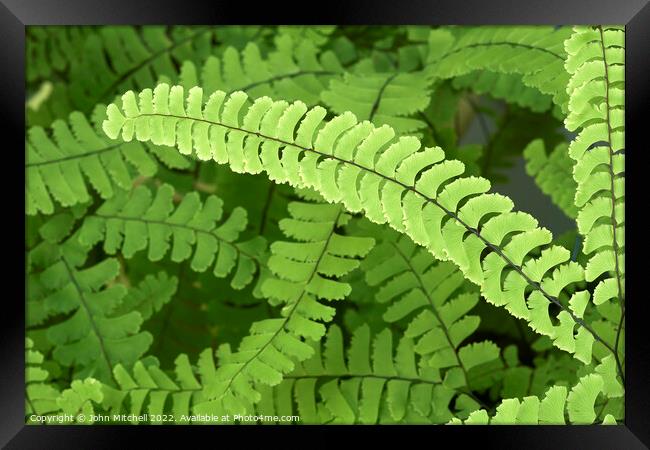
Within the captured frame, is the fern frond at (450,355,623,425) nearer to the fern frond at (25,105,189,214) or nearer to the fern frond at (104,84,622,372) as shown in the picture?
the fern frond at (104,84,622,372)

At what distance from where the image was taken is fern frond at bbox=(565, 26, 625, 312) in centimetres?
63

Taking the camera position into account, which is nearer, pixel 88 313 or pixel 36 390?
pixel 36 390

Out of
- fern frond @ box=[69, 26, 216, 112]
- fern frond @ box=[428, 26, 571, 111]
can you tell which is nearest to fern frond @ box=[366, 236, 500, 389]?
fern frond @ box=[428, 26, 571, 111]

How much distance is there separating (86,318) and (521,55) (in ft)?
2.30

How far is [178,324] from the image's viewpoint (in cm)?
95

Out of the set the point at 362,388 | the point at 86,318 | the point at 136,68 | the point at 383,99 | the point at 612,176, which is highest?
the point at 136,68

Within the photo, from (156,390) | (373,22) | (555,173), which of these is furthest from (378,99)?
(156,390)

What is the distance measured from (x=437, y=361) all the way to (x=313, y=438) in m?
0.21

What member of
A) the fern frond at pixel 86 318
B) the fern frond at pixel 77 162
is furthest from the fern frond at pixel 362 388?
the fern frond at pixel 77 162

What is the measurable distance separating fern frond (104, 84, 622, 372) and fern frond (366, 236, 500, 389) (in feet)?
0.52

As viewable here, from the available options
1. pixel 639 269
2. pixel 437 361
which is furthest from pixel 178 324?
pixel 639 269

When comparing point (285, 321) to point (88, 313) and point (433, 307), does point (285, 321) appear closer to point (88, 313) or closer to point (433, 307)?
point (433, 307)

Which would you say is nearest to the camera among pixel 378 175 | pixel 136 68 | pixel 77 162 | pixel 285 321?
pixel 378 175

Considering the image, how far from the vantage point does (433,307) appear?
31.5 inches
